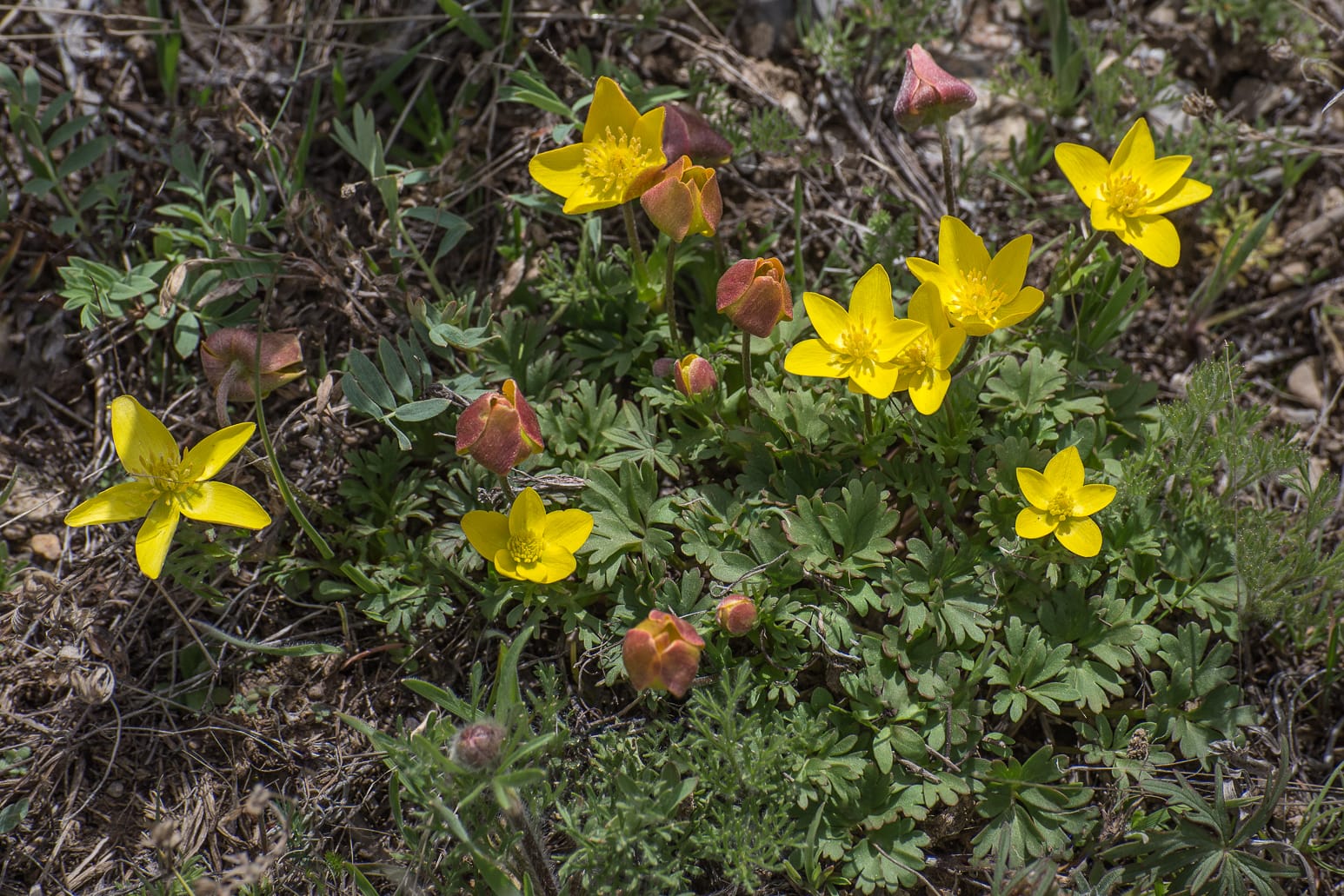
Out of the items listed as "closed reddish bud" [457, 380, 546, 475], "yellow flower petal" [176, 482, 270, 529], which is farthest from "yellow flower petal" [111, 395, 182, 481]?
"closed reddish bud" [457, 380, 546, 475]

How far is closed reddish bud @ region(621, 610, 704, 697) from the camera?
8.55 feet

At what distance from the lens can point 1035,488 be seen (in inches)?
122

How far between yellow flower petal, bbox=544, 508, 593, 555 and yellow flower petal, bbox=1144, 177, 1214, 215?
2.17 m

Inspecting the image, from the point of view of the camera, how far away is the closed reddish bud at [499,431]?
2877 mm

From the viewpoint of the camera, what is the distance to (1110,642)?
10.4 feet

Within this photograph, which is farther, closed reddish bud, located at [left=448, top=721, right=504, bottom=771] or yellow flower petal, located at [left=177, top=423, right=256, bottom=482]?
yellow flower petal, located at [left=177, top=423, right=256, bottom=482]

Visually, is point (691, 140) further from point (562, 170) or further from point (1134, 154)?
point (1134, 154)

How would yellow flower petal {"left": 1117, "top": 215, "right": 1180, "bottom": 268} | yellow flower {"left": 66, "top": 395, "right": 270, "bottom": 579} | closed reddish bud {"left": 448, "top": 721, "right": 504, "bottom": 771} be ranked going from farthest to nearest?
yellow flower petal {"left": 1117, "top": 215, "right": 1180, "bottom": 268} < yellow flower {"left": 66, "top": 395, "right": 270, "bottom": 579} < closed reddish bud {"left": 448, "top": 721, "right": 504, "bottom": 771}

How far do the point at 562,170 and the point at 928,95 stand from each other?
1.29 meters

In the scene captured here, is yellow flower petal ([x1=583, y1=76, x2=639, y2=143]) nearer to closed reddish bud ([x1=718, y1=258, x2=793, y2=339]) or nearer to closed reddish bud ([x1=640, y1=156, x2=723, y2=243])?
closed reddish bud ([x1=640, y1=156, x2=723, y2=243])

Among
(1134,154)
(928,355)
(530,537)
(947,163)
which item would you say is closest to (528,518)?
(530,537)

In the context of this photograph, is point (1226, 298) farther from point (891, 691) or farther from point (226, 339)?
point (226, 339)

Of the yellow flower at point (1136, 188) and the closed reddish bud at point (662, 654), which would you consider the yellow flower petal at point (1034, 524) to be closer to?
the yellow flower at point (1136, 188)

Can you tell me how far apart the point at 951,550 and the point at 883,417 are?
0.52 meters
